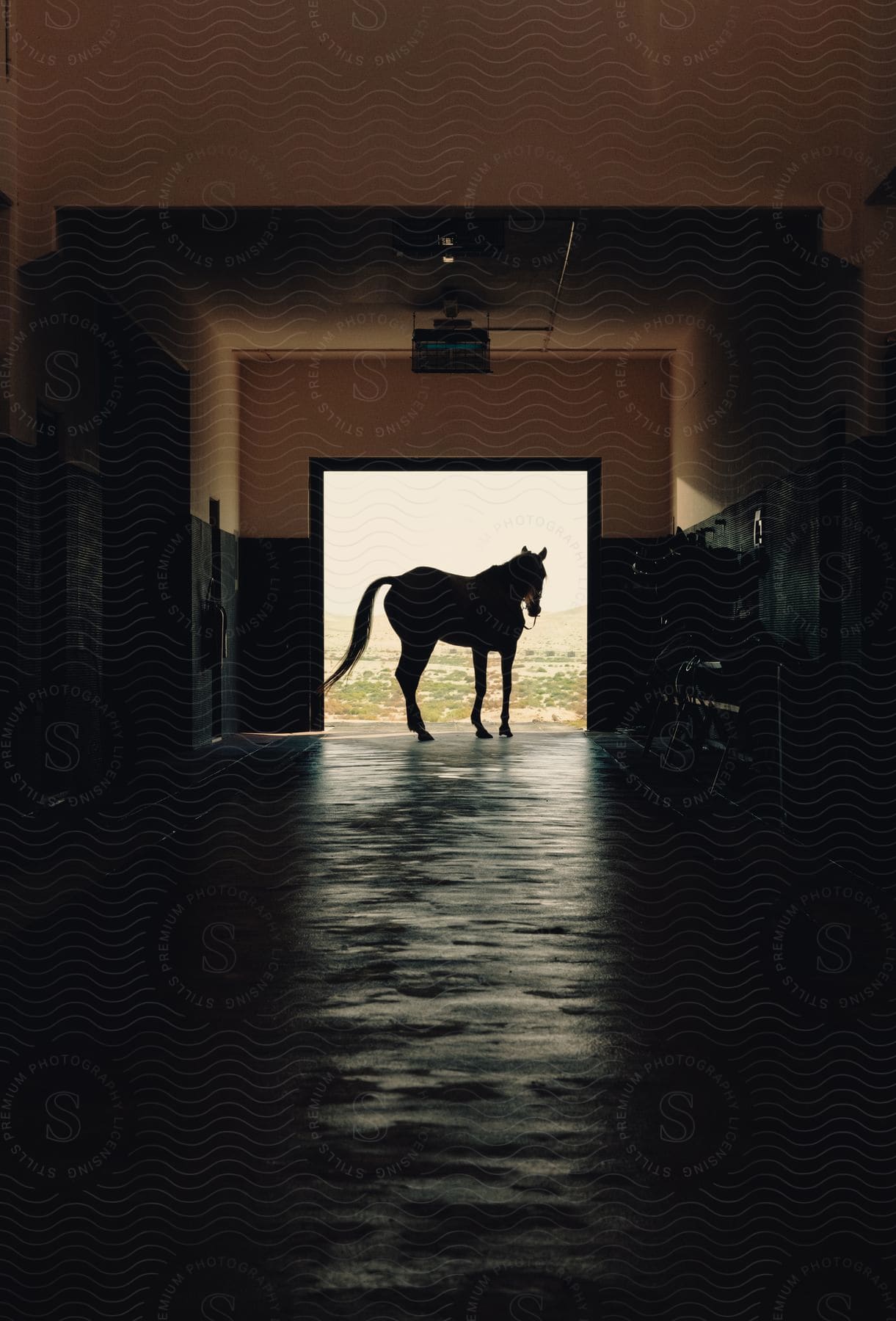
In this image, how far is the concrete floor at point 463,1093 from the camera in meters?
1.56

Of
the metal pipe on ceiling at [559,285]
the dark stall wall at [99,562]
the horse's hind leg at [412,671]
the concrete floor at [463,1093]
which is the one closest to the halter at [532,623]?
the horse's hind leg at [412,671]

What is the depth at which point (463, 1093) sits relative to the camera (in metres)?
2.14

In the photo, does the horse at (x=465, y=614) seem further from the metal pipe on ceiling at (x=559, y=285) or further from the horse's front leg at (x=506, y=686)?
the metal pipe on ceiling at (x=559, y=285)

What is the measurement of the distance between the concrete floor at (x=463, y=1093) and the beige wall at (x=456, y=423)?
290 inches

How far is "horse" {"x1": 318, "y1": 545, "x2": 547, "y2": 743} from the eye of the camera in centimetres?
1017

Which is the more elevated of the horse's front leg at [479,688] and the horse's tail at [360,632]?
the horse's tail at [360,632]

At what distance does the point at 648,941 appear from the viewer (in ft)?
10.7

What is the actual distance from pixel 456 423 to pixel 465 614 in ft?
6.94

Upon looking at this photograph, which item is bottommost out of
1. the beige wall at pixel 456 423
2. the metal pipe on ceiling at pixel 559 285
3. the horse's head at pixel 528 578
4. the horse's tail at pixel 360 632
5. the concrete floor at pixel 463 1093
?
the concrete floor at pixel 463 1093

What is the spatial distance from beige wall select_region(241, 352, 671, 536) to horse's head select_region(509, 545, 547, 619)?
4.14ft

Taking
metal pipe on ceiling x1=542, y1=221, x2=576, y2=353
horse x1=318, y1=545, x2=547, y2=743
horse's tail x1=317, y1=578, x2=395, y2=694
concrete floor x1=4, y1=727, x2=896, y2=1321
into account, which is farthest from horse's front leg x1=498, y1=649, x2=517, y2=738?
concrete floor x1=4, y1=727, x2=896, y2=1321

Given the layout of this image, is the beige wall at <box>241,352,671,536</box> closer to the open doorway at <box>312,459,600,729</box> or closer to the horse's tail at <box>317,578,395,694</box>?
the open doorway at <box>312,459,600,729</box>

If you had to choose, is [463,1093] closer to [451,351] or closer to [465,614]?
[451,351]

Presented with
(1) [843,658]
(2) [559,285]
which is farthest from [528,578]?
(1) [843,658]
